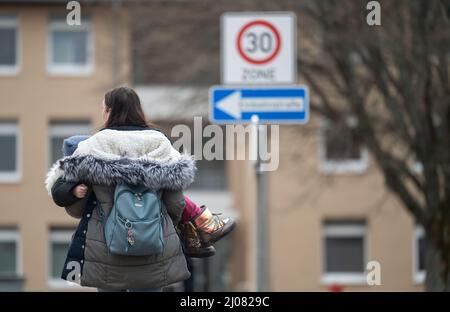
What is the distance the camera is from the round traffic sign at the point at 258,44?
960 centimetres

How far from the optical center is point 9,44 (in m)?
35.2

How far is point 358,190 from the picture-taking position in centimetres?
3269

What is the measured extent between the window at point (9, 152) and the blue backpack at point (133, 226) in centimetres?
3054

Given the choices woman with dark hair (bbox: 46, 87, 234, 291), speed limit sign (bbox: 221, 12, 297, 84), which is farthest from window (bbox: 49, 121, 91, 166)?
woman with dark hair (bbox: 46, 87, 234, 291)

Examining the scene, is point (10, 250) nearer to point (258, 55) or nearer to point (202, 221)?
point (258, 55)

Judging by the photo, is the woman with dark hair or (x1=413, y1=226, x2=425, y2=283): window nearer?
the woman with dark hair

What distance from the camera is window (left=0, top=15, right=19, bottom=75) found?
3497 centimetres

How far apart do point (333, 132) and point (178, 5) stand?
3.96 metres

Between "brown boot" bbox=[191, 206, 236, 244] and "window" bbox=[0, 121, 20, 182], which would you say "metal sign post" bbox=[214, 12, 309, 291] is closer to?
"brown boot" bbox=[191, 206, 236, 244]

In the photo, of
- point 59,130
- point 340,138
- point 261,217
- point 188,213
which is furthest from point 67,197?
point 59,130

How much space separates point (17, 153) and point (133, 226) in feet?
102

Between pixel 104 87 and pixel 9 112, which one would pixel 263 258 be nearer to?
pixel 104 87

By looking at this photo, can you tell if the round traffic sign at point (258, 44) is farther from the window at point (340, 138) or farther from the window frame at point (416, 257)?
the window frame at point (416, 257)

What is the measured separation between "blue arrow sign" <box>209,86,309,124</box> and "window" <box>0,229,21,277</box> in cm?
2647
